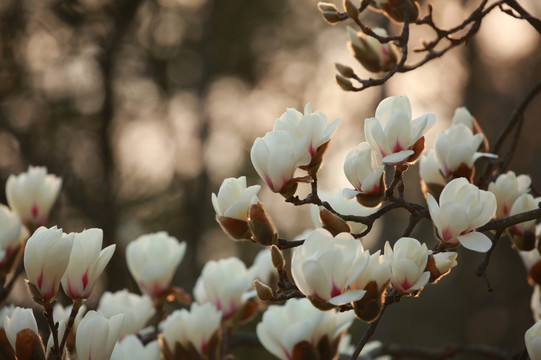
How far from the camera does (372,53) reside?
3.13ft

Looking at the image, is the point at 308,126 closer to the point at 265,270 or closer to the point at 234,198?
the point at 234,198

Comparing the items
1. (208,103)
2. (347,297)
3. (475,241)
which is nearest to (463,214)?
(475,241)

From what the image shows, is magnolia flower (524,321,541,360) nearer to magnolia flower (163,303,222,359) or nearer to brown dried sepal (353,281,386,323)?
brown dried sepal (353,281,386,323)

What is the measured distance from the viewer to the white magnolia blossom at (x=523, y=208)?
79cm

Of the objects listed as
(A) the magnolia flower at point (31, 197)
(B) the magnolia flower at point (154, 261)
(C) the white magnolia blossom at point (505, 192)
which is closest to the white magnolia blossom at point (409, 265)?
(C) the white magnolia blossom at point (505, 192)

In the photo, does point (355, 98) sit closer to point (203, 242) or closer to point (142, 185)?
point (203, 242)

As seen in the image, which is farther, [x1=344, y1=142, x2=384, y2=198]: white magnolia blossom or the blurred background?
the blurred background

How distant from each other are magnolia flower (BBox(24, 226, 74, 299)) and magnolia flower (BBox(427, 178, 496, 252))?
384 millimetres

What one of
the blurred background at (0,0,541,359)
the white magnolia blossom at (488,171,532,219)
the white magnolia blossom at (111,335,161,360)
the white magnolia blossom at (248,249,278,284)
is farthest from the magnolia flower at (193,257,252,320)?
the blurred background at (0,0,541,359)

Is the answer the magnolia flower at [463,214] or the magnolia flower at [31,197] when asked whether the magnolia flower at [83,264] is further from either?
the magnolia flower at [31,197]

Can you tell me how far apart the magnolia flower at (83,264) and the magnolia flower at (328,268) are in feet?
0.72

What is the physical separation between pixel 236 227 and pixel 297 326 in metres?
0.13

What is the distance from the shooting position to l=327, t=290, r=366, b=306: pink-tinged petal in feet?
1.98

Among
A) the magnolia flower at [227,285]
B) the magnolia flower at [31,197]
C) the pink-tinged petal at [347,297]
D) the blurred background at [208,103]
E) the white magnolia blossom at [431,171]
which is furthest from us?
the blurred background at [208,103]
